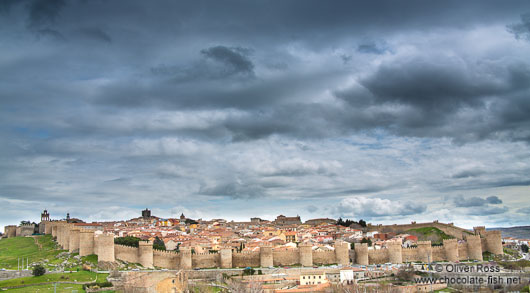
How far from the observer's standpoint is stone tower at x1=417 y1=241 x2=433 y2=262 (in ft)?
173

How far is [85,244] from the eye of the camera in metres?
47.1

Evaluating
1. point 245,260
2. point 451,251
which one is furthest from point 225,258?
point 451,251

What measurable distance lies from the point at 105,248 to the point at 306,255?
58.1 ft

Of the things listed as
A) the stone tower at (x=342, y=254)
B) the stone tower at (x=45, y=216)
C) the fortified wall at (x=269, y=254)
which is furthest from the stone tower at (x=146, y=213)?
the stone tower at (x=342, y=254)

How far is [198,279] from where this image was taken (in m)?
44.0

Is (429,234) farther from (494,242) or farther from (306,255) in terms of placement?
(306,255)

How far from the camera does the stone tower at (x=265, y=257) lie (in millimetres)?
48978

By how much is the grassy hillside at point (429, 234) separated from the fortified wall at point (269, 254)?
13110 millimetres

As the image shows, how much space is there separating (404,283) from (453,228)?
34.9 m

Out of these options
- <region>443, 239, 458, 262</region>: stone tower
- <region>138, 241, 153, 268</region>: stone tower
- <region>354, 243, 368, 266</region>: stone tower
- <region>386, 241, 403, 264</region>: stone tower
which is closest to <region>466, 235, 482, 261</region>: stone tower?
<region>443, 239, 458, 262</region>: stone tower

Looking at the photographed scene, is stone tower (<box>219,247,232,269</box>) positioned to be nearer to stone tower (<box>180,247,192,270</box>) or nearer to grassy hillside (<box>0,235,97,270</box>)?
stone tower (<box>180,247,192,270</box>)

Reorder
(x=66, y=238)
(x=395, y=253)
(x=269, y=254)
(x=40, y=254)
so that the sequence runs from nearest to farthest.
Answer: (x=269, y=254), (x=395, y=253), (x=66, y=238), (x=40, y=254)

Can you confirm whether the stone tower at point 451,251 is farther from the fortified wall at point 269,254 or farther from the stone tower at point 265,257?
the stone tower at point 265,257

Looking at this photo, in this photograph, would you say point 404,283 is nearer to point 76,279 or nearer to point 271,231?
point 76,279
